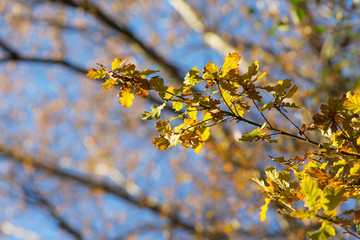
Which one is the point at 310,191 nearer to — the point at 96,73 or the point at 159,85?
the point at 159,85

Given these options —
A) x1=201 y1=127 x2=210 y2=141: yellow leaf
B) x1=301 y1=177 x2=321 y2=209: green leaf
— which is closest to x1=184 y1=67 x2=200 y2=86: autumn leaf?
x1=201 y1=127 x2=210 y2=141: yellow leaf

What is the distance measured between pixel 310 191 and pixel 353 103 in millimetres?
287

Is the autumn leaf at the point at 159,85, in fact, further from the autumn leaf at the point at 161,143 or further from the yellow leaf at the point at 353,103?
the yellow leaf at the point at 353,103

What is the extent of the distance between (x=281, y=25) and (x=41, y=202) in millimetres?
5300

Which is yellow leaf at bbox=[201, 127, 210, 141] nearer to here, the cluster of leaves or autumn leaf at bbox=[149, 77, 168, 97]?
the cluster of leaves

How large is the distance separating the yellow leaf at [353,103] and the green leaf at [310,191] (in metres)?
0.26

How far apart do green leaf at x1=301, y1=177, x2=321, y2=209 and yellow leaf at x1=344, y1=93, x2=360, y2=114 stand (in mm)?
259

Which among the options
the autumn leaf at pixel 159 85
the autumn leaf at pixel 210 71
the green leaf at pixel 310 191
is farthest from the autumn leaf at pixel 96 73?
the green leaf at pixel 310 191

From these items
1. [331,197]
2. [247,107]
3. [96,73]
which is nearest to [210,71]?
[247,107]

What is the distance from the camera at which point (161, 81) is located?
35.5 inches

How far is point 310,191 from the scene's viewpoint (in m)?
0.71

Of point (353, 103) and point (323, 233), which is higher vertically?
point (353, 103)

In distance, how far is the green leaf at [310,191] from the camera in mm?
706

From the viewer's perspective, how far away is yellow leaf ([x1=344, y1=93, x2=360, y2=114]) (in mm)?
829
